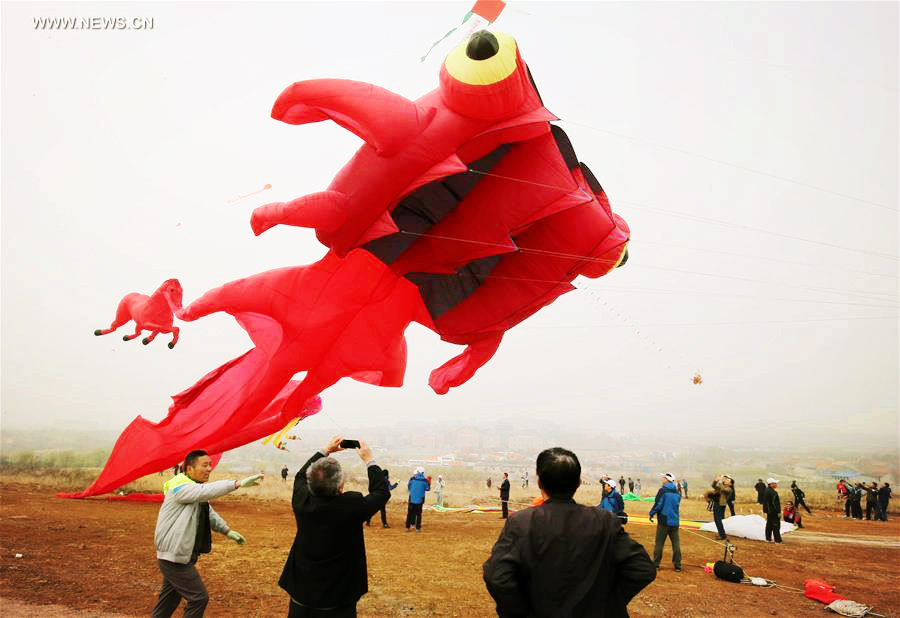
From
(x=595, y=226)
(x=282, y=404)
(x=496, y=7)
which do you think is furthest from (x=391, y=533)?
(x=496, y=7)

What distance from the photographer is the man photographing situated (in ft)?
12.4

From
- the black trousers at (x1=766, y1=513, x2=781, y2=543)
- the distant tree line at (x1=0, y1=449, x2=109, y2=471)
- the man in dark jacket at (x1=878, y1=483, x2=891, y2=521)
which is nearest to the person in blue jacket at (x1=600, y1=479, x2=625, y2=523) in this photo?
the black trousers at (x1=766, y1=513, x2=781, y2=543)

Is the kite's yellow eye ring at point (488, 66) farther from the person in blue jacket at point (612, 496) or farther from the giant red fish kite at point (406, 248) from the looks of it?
the person in blue jacket at point (612, 496)

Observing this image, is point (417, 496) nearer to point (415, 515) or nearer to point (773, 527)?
point (415, 515)

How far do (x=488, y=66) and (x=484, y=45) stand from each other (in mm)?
171

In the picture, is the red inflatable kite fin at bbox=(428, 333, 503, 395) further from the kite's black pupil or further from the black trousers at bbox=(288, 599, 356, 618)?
the black trousers at bbox=(288, 599, 356, 618)

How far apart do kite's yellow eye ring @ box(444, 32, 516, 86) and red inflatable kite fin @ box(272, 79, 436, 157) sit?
456mm

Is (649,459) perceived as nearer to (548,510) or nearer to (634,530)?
(634,530)

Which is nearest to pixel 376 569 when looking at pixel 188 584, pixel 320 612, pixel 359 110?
pixel 188 584

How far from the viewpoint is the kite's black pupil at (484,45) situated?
5059 millimetres

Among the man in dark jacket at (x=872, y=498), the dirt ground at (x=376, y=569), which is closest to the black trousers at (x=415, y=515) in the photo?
the dirt ground at (x=376, y=569)

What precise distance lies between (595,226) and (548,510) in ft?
14.9

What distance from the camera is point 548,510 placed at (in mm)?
2164

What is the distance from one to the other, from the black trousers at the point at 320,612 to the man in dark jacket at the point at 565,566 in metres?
1.25
